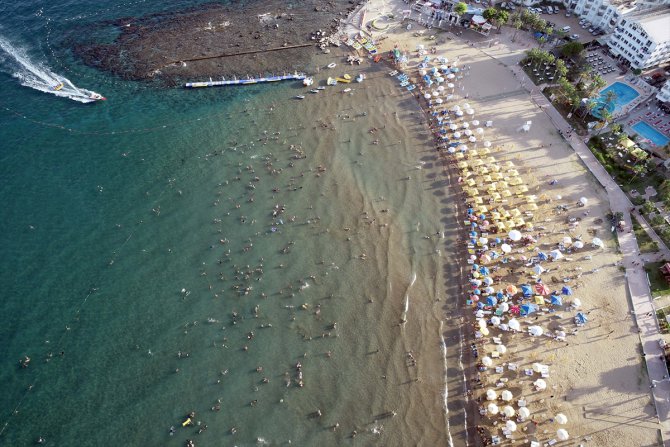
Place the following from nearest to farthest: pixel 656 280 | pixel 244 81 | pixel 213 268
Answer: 1. pixel 656 280
2. pixel 213 268
3. pixel 244 81

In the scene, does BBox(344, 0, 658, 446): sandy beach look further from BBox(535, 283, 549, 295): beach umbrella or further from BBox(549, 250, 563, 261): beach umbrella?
BBox(535, 283, 549, 295): beach umbrella

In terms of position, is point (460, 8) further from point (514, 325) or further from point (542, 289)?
point (514, 325)

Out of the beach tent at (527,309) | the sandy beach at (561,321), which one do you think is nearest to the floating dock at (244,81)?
the sandy beach at (561,321)

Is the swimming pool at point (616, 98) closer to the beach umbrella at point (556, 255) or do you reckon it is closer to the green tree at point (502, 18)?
the green tree at point (502, 18)

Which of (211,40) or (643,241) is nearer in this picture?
(643,241)

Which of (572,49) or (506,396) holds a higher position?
(572,49)

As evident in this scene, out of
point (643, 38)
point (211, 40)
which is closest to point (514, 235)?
point (643, 38)
